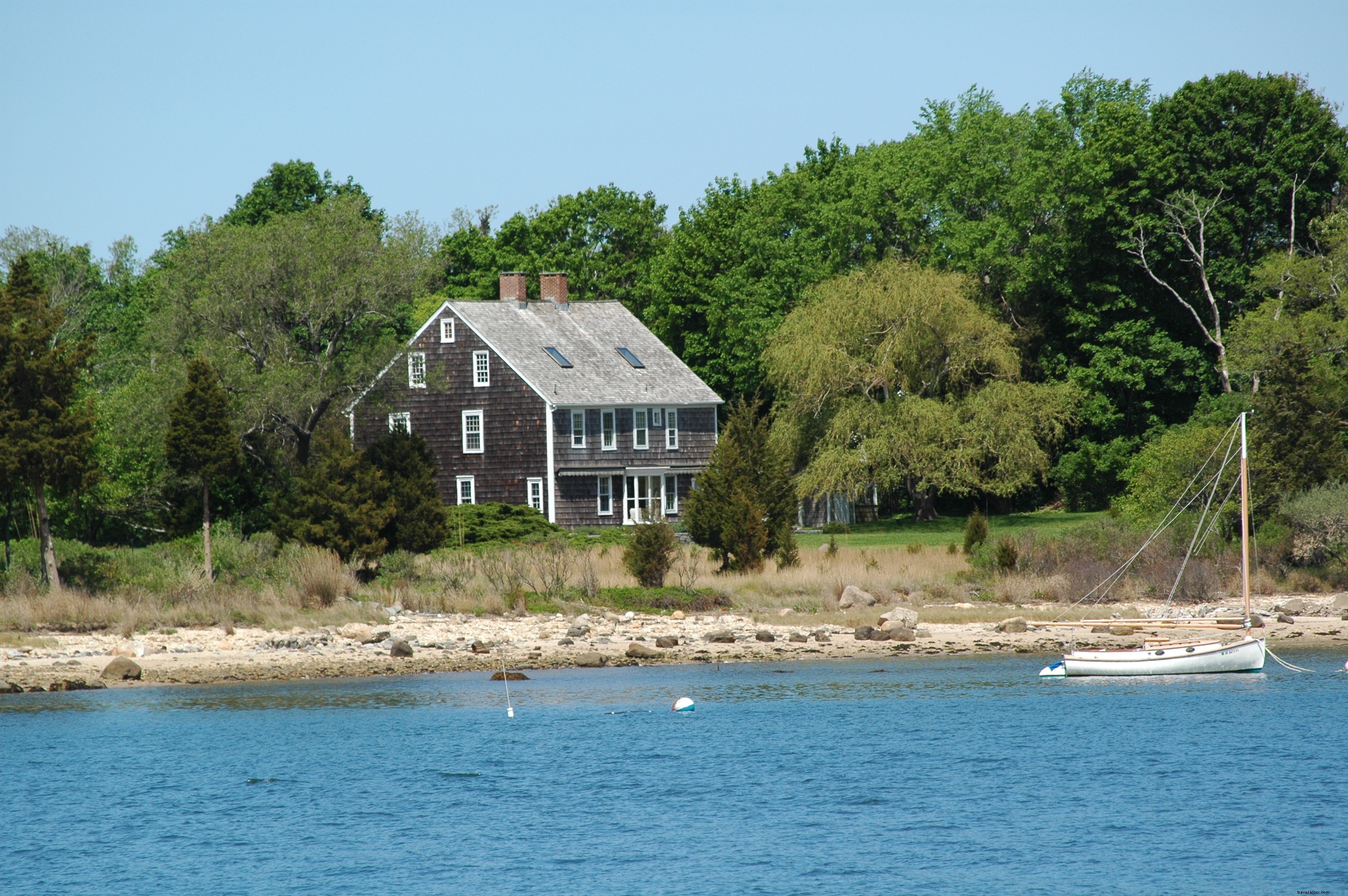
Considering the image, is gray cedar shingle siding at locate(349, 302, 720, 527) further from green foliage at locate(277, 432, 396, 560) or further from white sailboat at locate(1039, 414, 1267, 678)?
white sailboat at locate(1039, 414, 1267, 678)

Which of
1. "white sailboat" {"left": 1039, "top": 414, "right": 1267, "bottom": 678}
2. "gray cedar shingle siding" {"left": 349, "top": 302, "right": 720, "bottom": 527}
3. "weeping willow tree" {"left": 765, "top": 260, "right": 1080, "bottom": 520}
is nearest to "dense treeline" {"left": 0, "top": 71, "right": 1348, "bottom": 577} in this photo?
"weeping willow tree" {"left": 765, "top": 260, "right": 1080, "bottom": 520}

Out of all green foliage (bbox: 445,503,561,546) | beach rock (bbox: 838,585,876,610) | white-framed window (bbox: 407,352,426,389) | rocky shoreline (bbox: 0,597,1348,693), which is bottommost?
rocky shoreline (bbox: 0,597,1348,693)

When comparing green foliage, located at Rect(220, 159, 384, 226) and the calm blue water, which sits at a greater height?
green foliage, located at Rect(220, 159, 384, 226)

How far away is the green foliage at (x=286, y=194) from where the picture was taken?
78438 mm

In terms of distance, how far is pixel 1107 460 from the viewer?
57.4m

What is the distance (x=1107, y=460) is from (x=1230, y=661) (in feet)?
83.4

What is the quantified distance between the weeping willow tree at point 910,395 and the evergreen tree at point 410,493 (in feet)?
50.4

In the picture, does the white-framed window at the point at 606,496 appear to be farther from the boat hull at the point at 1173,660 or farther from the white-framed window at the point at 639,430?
the boat hull at the point at 1173,660

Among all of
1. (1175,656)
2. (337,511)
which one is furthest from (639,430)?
(1175,656)

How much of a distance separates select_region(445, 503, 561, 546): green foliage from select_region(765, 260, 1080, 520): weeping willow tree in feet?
32.3

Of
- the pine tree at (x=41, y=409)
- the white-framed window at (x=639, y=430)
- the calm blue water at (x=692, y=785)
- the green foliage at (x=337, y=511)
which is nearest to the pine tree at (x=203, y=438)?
the green foliage at (x=337, y=511)

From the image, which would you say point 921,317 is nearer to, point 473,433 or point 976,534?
point 976,534

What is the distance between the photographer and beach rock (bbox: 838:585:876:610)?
133 ft

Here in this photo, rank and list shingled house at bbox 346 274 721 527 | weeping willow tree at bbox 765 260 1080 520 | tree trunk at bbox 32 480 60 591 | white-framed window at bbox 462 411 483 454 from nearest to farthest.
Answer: tree trunk at bbox 32 480 60 591
weeping willow tree at bbox 765 260 1080 520
shingled house at bbox 346 274 721 527
white-framed window at bbox 462 411 483 454
